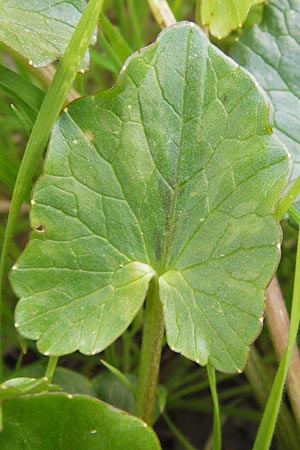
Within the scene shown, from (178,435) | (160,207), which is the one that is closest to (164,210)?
(160,207)

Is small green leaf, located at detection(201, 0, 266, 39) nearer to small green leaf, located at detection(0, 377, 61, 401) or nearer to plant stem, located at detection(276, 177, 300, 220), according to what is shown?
plant stem, located at detection(276, 177, 300, 220)

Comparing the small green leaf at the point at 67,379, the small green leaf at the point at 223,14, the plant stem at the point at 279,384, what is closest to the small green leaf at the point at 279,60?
the small green leaf at the point at 223,14

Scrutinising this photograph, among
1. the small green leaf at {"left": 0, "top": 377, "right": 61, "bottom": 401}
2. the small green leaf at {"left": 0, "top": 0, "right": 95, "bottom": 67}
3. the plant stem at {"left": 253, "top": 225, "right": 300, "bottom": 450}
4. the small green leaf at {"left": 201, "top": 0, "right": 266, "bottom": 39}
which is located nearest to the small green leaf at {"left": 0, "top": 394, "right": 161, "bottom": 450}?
the small green leaf at {"left": 0, "top": 377, "right": 61, "bottom": 401}

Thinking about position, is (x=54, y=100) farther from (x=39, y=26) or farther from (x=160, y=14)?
(x=160, y=14)

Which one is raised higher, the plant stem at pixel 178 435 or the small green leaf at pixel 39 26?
the small green leaf at pixel 39 26

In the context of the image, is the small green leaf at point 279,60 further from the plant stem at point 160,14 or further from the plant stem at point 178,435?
the plant stem at point 178,435

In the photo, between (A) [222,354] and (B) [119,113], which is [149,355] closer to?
(A) [222,354]

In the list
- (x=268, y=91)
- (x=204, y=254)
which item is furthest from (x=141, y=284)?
(x=268, y=91)
